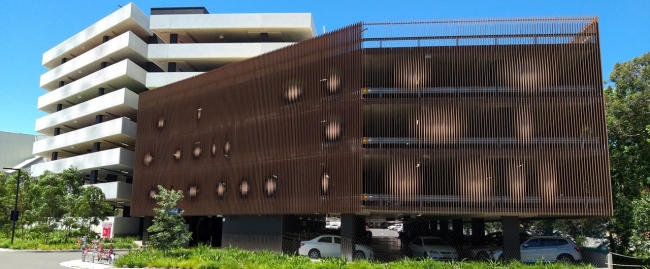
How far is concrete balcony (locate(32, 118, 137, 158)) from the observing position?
47197 mm

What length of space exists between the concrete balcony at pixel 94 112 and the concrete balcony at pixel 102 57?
462cm

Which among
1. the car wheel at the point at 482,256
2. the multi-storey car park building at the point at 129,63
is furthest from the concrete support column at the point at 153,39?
the car wheel at the point at 482,256

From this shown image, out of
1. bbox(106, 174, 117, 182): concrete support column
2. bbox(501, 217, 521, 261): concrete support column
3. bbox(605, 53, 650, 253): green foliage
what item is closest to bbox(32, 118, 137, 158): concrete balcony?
bbox(106, 174, 117, 182): concrete support column

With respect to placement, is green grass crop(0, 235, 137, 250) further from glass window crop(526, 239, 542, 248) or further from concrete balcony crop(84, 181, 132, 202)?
glass window crop(526, 239, 542, 248)

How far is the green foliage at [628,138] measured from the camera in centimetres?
2964

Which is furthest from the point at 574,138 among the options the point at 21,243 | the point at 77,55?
the point at 77,55

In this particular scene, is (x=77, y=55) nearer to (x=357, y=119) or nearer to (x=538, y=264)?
(x=357, y=119)

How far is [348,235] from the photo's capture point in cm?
2627

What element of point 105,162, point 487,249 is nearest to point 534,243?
point 487,249

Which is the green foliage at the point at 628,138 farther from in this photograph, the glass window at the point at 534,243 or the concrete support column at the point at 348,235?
the concrete support column at the point at 348,235

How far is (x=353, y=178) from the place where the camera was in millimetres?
25812

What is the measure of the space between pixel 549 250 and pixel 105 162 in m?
39.7

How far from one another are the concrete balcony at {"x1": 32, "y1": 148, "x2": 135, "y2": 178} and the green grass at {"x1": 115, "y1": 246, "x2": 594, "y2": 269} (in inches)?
901

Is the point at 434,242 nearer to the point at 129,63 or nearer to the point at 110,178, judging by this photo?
the point at 129,63
